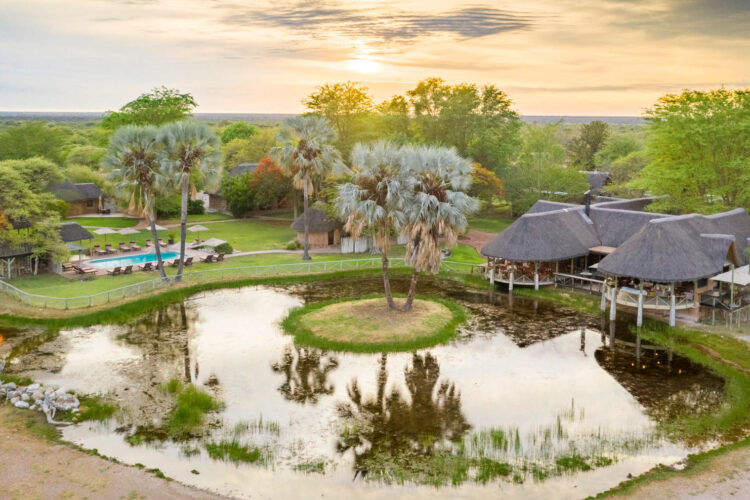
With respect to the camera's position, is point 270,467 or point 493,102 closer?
point 270,467

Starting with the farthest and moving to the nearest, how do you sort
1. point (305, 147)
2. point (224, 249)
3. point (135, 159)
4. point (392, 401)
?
point (224, 249)
point (305, 147)
point (135, 159)
point (392, 401)

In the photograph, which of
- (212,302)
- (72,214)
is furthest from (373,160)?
(72,214)

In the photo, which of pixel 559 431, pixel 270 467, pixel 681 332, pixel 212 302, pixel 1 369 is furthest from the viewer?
pixel 212 302

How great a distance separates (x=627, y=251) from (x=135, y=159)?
26754 mm

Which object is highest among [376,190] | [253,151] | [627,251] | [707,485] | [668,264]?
[253,151]

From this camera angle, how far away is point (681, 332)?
1123 inches

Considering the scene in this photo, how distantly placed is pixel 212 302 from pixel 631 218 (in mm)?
25452

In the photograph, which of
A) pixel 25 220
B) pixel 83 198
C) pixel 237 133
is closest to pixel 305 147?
pixel 25 220

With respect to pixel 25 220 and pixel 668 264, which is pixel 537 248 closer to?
pixel 668 264

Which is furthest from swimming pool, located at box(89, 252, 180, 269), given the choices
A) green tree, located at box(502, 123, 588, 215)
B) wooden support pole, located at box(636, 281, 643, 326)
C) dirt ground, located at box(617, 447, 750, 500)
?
dirt ground, located at box(617, 447, 750, 500)

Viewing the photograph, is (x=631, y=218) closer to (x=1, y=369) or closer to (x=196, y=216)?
(x=1, y=369)

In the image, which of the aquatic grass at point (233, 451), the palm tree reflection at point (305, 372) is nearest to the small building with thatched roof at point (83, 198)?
the palm tree reflection at point (305, 372)

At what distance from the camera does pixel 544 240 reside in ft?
119

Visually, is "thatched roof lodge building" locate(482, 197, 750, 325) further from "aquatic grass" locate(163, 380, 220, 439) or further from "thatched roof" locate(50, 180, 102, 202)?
"thatched roof" locate(50, 180, 102, 202)
